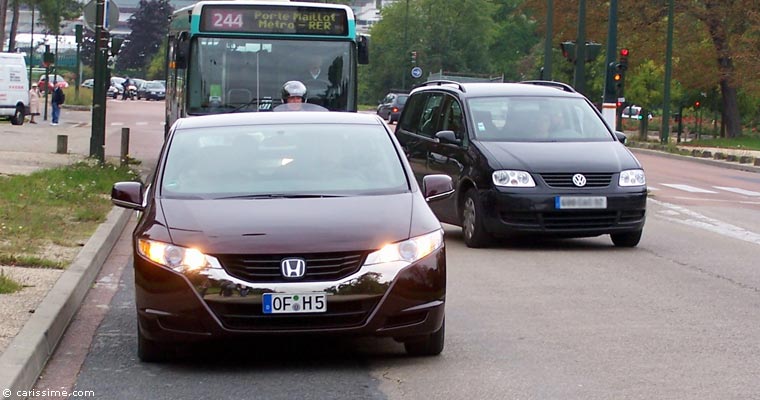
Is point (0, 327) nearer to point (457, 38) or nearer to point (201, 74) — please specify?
point (201, 74)

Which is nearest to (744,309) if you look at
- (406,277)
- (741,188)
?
(406,277)

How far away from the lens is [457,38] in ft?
369

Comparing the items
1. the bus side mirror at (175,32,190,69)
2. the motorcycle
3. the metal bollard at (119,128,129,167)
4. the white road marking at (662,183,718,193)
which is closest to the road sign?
the metal bollard at (119,128,129,167)

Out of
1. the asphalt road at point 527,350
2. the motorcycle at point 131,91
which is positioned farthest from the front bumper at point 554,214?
the motorcycle at point 131,91

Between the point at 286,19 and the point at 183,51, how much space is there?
1.42 m

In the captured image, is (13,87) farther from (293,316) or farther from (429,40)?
(429,40)

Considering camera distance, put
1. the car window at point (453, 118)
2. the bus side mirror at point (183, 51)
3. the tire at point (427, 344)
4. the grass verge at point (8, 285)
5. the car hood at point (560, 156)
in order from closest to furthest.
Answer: the tire at point (427, 344)
the grass verge at point (8, 285)
the car hood at point (560, 156)
the car window at point (453, 118)
the bus side mirror at point (183, 51)

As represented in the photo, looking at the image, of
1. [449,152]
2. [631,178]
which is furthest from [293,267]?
[449,152]

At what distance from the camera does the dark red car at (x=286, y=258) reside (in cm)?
710

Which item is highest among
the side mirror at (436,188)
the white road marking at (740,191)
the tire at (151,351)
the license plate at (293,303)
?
the side mirror at (436,188)

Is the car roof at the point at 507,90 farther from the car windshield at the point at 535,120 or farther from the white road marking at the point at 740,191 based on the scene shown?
the white road marking at the point at 740,191

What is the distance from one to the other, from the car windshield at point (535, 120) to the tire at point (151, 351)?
6.98 metres

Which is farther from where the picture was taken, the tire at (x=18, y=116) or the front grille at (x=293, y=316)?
the tire at (x=18, y=116)

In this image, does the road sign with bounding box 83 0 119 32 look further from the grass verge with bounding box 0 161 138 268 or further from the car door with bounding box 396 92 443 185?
the car door with bounding box 396 92 443 185
